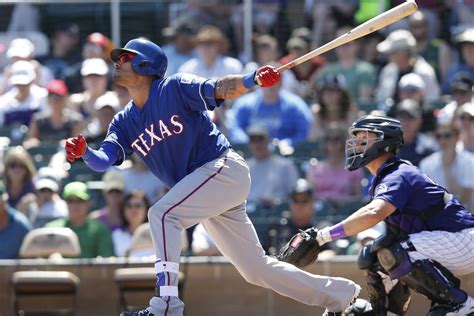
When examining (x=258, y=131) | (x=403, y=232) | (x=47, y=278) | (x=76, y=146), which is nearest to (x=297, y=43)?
(x=258, y=131)

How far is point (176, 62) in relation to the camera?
12430 mm

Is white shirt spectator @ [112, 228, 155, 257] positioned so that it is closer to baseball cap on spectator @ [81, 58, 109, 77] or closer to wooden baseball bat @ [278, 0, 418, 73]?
baseball cap on spectator @ [81, 58, 109, 77]

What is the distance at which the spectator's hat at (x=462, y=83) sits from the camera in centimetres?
1082

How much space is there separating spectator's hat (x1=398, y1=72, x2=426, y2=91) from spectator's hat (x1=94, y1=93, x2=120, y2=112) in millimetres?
2855

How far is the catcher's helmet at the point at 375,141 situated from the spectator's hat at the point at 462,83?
412 cm

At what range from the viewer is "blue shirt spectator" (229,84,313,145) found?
11.2 m

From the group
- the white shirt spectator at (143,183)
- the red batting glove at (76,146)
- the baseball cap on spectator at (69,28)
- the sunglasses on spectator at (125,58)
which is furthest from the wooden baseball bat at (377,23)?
the baseball cap on spectator at (69,28)

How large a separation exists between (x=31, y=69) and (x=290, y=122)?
3.00 meters

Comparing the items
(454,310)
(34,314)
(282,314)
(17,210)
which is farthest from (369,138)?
(17,210)

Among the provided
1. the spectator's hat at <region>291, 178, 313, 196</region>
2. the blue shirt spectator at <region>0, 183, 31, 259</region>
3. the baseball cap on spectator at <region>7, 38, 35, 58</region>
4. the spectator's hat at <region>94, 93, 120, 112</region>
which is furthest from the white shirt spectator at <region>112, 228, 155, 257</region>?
the baseball cap on spectator at <region>7, 38, 35, 58</region>

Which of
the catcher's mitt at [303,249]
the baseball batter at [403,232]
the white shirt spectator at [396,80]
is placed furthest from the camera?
the white shirt spectator at [396,80]

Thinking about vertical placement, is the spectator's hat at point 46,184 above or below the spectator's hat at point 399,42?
below

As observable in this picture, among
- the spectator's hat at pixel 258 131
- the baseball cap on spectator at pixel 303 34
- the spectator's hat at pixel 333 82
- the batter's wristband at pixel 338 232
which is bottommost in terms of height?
the batter's wristband at pixel 338 232

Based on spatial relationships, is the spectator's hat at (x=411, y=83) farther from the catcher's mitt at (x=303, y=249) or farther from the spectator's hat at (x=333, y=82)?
the catcher's mitt at (x=303, y=249)
